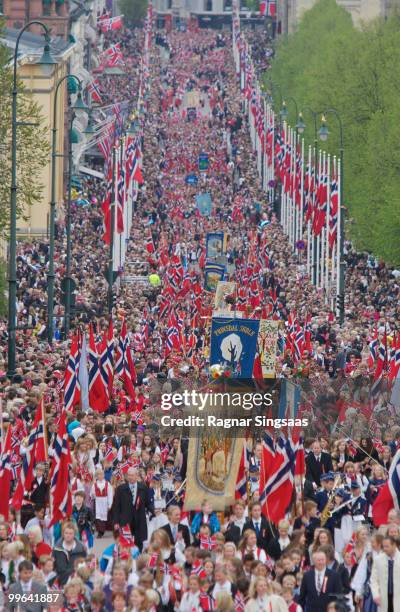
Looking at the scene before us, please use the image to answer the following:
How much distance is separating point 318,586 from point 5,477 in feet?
20.4

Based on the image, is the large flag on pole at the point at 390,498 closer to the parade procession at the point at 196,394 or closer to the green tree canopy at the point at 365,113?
the parade procession at the point at 196,394

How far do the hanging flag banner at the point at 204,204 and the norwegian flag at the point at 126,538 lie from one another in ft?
225

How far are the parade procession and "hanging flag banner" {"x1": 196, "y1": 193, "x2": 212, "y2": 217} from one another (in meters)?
0.53

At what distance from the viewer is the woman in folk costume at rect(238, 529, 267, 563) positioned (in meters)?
25.3

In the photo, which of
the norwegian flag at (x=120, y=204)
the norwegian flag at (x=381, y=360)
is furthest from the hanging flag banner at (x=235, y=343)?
the norwegian flag at (x=120, y=204)

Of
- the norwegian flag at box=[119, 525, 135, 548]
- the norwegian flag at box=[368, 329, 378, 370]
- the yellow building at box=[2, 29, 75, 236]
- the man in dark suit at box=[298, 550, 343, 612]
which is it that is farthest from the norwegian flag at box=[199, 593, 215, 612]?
the yellow building at box=[2, 29, 75, 236]

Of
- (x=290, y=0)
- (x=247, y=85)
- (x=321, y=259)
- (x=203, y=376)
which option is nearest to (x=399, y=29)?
(x=247, y=85)

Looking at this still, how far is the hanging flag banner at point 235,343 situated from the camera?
41.4 meters

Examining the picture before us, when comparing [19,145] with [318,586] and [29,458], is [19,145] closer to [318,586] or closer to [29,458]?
[29,458]

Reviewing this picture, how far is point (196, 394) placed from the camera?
31.3 metres

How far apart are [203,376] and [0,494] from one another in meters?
13.6

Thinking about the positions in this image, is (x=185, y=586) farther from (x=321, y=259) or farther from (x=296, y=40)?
(x=296, y=40)

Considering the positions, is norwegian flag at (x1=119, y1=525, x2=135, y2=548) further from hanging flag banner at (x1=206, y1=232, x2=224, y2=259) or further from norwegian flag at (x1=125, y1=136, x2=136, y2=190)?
norwegian flag at (x1=125, y1=136, x2=136, y2=190)

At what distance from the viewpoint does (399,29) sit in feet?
374
